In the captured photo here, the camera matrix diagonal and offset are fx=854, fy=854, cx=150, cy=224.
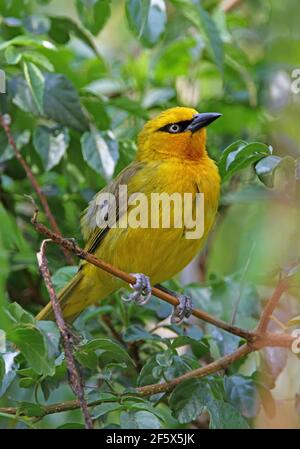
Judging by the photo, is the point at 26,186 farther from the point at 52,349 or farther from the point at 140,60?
the point at 52,349

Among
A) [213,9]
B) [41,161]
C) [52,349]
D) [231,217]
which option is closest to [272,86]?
[213,9]

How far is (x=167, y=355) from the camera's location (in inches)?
111

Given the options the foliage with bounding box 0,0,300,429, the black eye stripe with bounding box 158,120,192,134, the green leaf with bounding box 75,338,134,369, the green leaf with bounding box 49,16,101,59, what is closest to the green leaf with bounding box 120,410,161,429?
the foliage with bounding box 0,0,300,429

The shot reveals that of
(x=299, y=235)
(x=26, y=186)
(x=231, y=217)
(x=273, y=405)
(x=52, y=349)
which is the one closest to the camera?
(x=299, y=235)

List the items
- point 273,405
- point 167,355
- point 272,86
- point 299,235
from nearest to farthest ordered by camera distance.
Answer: point 299,235 → point 167,355 → point 273,405 → point 272,86

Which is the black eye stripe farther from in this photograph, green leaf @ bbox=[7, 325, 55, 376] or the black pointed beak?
green leaf @ bbox=[7, 325, 55, 376]

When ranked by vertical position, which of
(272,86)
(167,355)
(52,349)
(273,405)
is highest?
(272,86)

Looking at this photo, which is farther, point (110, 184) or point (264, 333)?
point (110, 184)

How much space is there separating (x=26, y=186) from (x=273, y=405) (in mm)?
1670

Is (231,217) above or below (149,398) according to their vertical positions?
above

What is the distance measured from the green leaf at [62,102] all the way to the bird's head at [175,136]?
43 centimetres

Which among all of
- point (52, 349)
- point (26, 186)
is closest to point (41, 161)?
point (26, 186)

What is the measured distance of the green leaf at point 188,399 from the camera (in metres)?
2.75

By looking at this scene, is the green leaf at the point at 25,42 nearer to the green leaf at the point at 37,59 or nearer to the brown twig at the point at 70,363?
the green leaf at the point at 37,59
